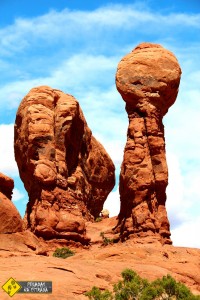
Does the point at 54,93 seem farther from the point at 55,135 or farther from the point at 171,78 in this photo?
the point at 171,78

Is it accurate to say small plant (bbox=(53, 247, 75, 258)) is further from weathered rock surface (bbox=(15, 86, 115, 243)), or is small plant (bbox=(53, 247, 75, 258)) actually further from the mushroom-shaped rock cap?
the mushroom-shaped rock cap

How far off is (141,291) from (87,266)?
4.57 m

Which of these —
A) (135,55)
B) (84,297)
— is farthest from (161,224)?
(84,297)

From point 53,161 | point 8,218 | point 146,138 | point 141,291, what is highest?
point 146,138

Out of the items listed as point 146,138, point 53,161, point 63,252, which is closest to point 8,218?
point 63,252

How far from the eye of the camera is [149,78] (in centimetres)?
5066

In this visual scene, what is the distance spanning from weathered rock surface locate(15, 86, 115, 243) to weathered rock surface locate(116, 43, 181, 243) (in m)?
4.85

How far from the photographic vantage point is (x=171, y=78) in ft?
168

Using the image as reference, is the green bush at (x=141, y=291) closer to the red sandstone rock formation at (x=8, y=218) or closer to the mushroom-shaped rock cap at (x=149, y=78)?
the red sandstone rock formation at (x=8, y=218)

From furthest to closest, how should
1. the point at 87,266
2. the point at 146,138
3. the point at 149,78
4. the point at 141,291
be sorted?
the point at 149,78 → the point at 146,138 → the point at 87,266 → the point at 141,291

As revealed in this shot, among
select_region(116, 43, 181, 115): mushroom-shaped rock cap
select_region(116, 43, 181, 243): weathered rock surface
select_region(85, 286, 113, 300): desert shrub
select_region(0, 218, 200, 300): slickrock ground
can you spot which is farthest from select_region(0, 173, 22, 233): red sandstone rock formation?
select_region(116, 43, 181, 115): mushroom-shaped rock cap

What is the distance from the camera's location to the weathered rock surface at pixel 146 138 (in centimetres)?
4688

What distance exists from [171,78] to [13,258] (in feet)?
89.2

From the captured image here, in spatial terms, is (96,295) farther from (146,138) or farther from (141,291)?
(146,138)
